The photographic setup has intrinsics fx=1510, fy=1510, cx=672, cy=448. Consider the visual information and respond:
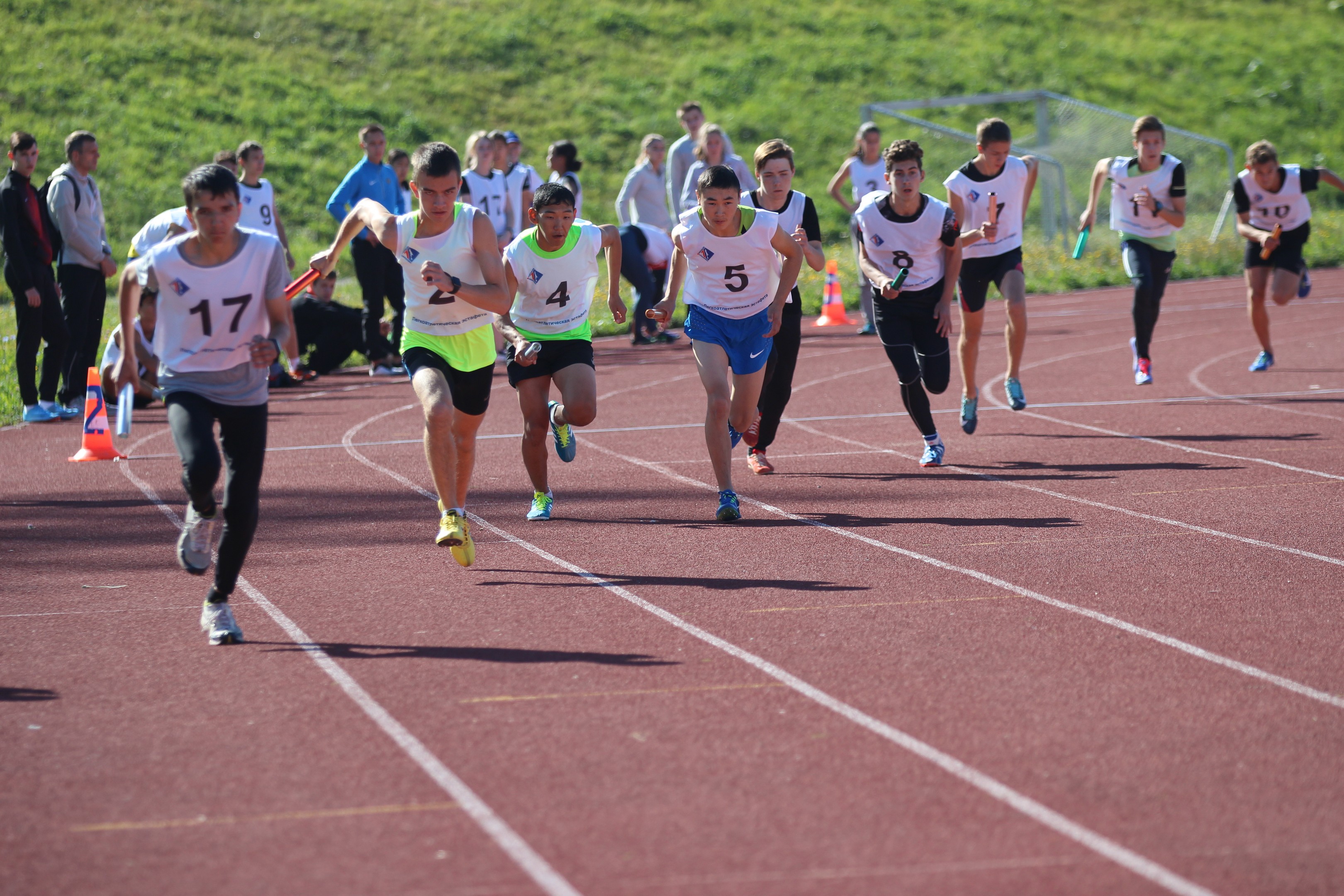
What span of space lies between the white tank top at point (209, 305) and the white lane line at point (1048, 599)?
10.7 ft

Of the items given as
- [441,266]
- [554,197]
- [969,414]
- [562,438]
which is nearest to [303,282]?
[441,266]

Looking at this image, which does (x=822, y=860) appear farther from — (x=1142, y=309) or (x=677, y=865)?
(x=1142, y=309)

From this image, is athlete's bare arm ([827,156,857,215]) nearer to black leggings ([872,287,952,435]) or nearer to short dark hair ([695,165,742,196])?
black leggings ([872,287,952,435])

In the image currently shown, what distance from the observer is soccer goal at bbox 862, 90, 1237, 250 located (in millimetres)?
25078

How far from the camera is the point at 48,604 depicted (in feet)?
21.9

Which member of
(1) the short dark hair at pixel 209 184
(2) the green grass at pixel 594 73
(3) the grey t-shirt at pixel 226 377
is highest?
(2) the green grass at pixel 594 73

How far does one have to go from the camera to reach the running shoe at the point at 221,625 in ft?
19.4

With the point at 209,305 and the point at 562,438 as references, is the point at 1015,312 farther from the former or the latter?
the point at 209,305

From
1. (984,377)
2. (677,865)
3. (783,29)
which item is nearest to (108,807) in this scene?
(677,865)

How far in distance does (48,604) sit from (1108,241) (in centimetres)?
2193

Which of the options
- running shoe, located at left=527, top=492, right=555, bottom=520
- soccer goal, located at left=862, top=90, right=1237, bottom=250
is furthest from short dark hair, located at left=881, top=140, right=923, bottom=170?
soccer goal, located at left=862, top=90, right=1237, bottom=250

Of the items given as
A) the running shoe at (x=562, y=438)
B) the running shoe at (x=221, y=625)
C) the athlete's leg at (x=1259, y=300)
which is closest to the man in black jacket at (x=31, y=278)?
the running shoe at (x=562, y=438)

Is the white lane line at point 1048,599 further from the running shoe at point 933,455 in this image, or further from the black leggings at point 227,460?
the black leggings at point 227,460

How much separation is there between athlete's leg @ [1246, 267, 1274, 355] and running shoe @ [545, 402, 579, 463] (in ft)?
24.3
